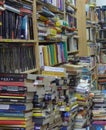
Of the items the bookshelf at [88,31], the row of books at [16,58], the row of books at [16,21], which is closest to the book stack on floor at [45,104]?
the row of books at [16,58]

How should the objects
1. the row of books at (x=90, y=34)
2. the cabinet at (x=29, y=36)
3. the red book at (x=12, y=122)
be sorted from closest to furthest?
the red book at (x=12, y=122) < the cabinet at (x=29, y=36) < the row of books at (x=90, y=34)

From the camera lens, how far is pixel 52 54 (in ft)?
9.62

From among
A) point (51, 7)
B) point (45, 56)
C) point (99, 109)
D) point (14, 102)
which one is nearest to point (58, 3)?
point (51, 7)

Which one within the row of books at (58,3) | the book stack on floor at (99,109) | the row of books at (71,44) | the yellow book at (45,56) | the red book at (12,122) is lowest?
the book stack on floor at (99,109)

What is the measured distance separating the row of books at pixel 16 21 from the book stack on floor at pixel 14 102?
32 centimetres

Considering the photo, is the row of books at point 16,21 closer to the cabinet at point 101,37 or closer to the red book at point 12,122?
the red book at point 12,122

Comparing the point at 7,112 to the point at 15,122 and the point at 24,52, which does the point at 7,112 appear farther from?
the point at 24,52

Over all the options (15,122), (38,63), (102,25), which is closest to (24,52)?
(38,63)

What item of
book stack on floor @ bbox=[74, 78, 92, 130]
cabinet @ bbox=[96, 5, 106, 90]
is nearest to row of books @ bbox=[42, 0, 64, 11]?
book stack on floor @ bbox=[74, 78, 92, 130]

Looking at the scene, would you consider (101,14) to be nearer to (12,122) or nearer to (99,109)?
(99,109)

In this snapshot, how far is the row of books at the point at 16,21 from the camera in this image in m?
1.92

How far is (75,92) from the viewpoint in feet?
9.75

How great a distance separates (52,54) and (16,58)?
85 cm

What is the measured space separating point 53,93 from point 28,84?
0.38m
